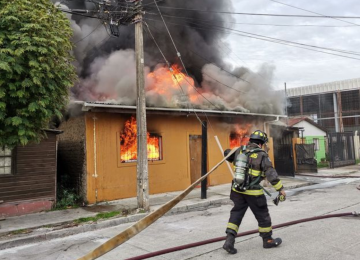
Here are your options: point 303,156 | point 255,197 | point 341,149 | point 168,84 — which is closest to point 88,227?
point 255,197

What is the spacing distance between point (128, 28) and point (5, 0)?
9858mm

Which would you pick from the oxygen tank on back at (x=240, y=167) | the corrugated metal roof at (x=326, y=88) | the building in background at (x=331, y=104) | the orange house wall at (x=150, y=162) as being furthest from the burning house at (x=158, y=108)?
the corrugated metal roof at (x=326, y=88)

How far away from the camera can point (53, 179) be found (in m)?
8.96

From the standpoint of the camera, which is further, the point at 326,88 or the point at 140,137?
the point at 326,88

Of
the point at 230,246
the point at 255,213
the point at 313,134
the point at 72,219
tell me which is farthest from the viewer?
the point at 313,134

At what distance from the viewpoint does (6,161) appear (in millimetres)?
8250

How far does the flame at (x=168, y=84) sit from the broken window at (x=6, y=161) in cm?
504

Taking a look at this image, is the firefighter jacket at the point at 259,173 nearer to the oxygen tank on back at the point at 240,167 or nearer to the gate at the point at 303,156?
the oxygen tank on back at the point at 240,167

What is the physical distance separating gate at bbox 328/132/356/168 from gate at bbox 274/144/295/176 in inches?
179

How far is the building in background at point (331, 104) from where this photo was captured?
35750 millimetres

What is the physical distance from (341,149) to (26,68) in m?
18.5

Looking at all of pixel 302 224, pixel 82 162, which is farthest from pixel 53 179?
pixel 302 224

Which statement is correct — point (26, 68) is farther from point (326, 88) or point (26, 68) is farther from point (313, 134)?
point (326, 88)

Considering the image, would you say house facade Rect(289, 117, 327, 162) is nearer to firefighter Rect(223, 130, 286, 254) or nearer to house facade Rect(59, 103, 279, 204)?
house facade Rect(59, 103, 279, 204)
